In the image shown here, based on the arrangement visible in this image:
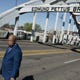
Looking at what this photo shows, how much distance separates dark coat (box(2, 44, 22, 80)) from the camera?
26.0ft

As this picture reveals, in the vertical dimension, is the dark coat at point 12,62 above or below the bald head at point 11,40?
below

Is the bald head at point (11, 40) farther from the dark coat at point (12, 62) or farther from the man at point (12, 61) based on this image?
the dark coat at point (12, 62)

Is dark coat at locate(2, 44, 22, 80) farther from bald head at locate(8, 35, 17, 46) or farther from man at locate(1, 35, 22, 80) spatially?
bald head at locate(8, 35, 17, 46)

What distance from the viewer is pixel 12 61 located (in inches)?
318

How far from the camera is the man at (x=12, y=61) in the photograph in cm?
792

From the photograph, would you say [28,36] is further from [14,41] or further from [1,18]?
[14,41]

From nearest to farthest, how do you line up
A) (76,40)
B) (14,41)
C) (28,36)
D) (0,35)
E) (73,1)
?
(14,41), (0,35), (73,1), (28,36), (76,40)

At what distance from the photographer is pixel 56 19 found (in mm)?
69250

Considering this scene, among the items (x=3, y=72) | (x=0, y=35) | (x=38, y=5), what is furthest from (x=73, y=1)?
(x=3, y=72)

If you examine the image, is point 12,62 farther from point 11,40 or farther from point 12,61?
point 11,40

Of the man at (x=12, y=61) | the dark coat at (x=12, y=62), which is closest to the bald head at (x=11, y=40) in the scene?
the man at (x=12, y=61)

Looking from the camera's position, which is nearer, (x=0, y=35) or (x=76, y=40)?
(x=0, y=35)

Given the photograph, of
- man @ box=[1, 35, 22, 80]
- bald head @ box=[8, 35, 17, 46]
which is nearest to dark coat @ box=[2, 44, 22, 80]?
man @ box=[1, 35, 22, 80]

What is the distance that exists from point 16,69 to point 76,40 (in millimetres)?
66233
